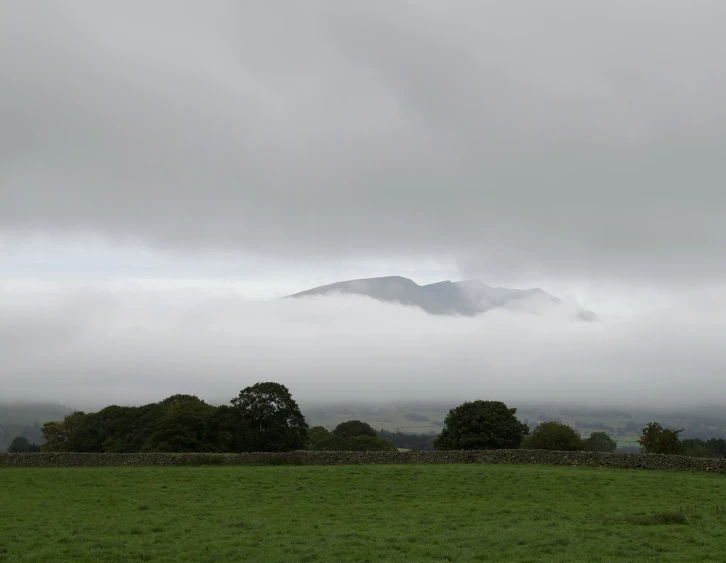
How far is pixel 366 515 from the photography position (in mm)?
22969

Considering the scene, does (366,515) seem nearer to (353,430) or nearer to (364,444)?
(364,444)

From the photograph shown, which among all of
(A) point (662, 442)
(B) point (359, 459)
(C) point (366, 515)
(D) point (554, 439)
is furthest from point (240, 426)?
(C) point (366, 515)

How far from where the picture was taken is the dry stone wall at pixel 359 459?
35.5m

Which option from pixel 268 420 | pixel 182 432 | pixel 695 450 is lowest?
pixel 695 450

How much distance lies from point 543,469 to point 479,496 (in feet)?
27.0

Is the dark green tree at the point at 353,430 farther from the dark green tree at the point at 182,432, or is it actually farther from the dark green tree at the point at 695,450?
the dark green tree at the point at 695,450

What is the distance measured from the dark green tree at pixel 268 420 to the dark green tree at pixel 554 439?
2164 cm

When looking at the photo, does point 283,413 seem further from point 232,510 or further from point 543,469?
point 232,510

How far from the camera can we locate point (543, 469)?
3366cm

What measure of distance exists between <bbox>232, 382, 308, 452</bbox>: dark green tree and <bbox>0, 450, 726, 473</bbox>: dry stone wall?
1668cm

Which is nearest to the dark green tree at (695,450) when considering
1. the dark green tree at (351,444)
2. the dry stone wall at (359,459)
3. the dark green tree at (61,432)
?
the dry stone wall at (359,459)

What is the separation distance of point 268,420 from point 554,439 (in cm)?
2605

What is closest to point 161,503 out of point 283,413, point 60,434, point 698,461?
point 698,461

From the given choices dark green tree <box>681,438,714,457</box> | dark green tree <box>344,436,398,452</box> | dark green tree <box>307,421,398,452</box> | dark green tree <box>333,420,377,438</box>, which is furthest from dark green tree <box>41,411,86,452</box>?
dark green tree <box>681,438,714,457</box>
